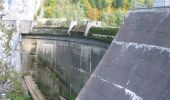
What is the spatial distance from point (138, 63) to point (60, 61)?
2090 centimetres

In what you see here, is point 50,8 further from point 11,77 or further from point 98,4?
point 11,77

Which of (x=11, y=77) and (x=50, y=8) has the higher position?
(x=50, y=8)

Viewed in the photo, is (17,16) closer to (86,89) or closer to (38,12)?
(38,12)

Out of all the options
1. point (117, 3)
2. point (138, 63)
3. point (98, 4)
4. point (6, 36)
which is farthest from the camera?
point (98, 4)

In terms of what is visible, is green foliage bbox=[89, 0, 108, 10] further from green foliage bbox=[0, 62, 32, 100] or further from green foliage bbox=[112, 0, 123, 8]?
green foliage bbox=[0, 62, 32, 100]

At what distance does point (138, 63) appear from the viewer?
1207 cm

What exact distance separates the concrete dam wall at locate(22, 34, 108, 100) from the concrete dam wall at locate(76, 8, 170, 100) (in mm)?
7231

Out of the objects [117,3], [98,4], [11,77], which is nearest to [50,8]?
[117,3]

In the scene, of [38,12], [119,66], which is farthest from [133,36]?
[38,12]

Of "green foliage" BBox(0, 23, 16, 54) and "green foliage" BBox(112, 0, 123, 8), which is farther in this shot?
"green foliage" BBox(112, 0, 123, 8)

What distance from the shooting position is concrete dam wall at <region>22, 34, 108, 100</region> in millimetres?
24953

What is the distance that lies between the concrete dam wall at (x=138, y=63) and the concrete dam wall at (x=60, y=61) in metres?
7.23

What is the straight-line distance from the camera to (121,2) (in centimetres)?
6919

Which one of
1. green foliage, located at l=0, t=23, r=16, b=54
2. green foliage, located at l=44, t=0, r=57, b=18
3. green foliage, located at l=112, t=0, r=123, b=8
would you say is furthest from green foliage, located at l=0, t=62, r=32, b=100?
green foliage, located at l=112, t=0, r=123, b=8
